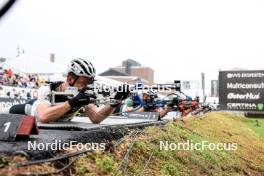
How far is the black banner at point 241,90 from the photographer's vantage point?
29.9 m

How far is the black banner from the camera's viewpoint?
2989 cm

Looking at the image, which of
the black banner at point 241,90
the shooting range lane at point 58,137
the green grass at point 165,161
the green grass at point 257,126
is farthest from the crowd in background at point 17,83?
the black banner at point 241,90

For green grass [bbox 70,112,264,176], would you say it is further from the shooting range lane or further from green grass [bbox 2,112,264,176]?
the shooting range lane

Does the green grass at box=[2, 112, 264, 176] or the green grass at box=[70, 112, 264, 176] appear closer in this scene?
the green grass at box=[2, 112, 264, 176]

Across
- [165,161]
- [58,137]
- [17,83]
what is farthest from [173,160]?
[17,83]

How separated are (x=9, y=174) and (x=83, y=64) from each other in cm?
273

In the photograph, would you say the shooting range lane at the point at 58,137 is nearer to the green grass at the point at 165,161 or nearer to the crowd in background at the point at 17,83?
the green grass at the point at 165,161

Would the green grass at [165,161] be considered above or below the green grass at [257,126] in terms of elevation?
above

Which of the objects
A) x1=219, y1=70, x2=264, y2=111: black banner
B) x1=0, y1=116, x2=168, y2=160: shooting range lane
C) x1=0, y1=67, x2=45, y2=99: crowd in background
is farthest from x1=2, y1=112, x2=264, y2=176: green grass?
x1=219, y1=70, x2=264, y2=111: black banner

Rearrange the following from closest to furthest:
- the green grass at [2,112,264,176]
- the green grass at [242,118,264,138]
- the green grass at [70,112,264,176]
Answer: the green grass at [2,112,264,176] → the green grass at [70,112,264,176] → the green grass at [242,118,264,138]

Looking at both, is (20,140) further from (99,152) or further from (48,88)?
(48,88)

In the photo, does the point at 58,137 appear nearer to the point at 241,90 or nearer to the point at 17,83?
the point at 17,83

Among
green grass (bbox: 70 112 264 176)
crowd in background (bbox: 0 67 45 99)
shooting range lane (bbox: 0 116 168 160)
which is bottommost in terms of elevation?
green grass (bbox: 70 112 264 176)

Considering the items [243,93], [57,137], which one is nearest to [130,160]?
[57,137]
